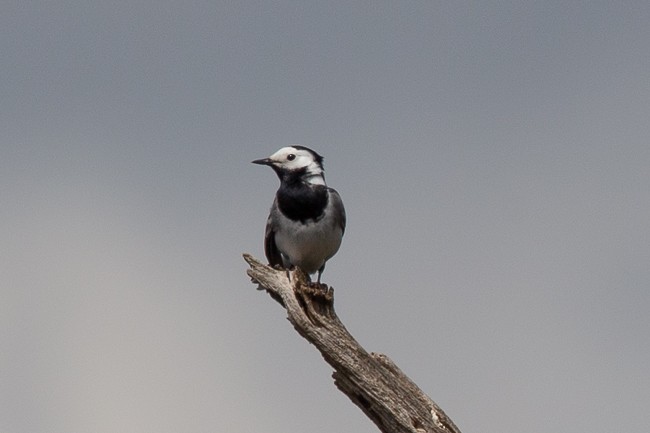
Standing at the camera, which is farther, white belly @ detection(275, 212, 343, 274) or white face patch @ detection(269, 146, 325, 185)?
white face patch @ detection(269, 146, 325, 185)

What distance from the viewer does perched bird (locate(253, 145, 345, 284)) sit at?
21.5 meters

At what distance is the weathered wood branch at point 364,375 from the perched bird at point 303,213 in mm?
4150

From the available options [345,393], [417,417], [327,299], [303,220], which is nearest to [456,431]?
[417,417]

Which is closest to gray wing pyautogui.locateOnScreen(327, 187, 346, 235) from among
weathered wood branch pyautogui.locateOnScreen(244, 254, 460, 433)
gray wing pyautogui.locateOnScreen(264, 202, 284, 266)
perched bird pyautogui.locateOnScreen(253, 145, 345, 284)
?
perched bird pyautogui.locateOnScreen(253, 145, 345, 284)

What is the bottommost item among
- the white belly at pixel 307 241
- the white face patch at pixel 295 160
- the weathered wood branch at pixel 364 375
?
the weathered wood branch at pixel 364 375

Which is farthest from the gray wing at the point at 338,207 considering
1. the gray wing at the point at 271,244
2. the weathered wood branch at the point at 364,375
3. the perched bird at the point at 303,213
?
the weathered wood branch at the point at 364,375

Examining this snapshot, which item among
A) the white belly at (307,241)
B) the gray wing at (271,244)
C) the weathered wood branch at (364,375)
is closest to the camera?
the weathered wood branch at (364,375)

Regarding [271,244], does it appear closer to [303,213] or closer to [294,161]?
[303,213]

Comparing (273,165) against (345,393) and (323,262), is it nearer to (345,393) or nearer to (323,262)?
(323,262)

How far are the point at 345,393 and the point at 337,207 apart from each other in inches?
231

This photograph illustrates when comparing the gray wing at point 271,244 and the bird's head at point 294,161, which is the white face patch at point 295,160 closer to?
the bird's head at point 294,161

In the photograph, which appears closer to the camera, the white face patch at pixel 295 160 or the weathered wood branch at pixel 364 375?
the weathered wood branch at pixel 364 375

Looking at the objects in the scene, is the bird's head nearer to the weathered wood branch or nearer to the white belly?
the white belly

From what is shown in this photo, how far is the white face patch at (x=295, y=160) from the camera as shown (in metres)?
22.0
